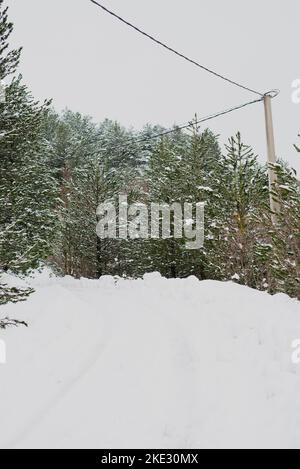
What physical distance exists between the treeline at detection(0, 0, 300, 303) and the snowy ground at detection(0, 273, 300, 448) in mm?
1753

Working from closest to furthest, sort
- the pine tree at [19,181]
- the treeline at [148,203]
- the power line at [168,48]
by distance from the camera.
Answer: the power line at [168,48]
the treeline at [148,203]
the pine tree at [19,181]

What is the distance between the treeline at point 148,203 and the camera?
10.7 metres

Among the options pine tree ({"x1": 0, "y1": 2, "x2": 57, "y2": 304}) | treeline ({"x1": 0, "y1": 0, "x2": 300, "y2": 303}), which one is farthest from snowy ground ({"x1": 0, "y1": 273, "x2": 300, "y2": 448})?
pine tree ({"x1": 0, "y1": 2, "x2": 57, "y2": 304})

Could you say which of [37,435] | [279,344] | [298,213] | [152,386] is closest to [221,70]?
[298,213]

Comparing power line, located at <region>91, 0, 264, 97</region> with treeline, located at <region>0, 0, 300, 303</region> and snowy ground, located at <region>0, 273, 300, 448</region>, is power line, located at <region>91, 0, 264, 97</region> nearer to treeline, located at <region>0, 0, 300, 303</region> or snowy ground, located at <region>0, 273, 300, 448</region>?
treeline, located at <region>0, 0, 300, 303</region>

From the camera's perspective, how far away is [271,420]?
183 inches

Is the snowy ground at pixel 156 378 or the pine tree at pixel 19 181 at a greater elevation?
the pine tree at pixel 19 181

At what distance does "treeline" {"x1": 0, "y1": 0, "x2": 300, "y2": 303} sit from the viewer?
1070 centimetres

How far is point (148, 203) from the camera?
26.2m

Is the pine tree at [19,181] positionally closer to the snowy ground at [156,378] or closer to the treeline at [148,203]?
the treeline at [148,203]

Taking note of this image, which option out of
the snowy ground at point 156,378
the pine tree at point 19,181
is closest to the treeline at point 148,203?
the pine tree at point 19,181

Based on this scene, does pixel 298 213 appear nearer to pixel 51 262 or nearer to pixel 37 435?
pixel 37 435

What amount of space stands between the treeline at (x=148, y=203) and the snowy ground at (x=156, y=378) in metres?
1.75

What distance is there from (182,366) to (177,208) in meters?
18.5
